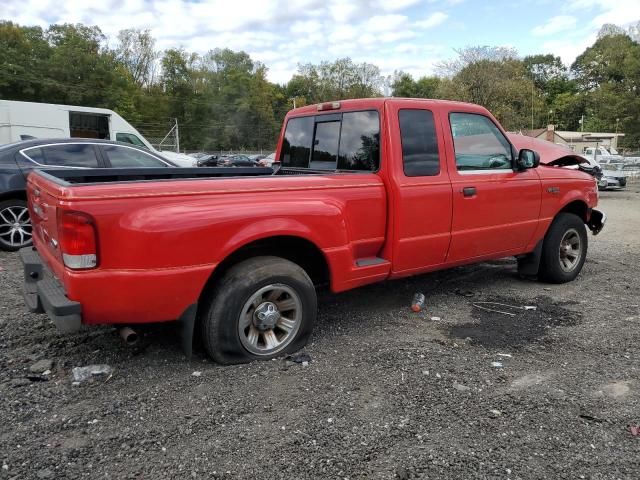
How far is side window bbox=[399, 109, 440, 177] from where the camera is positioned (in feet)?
14.1

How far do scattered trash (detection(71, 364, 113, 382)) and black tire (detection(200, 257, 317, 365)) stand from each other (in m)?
0.69

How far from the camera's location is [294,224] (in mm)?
3564

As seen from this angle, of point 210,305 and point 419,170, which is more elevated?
point 419,170

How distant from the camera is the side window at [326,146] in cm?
463

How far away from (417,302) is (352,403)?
80.4 inches

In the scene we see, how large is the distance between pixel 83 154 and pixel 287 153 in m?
3.94

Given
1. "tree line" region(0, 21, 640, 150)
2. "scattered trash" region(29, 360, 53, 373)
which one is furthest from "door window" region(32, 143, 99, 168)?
"tree line" region(0, 21, 640, 150)

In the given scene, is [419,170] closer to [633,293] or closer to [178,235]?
[178,235]

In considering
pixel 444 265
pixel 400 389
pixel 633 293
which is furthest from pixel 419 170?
pixel 633 293

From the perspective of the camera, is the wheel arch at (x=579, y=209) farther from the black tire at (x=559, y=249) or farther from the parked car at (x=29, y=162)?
the parked car at (x=29, y=162)

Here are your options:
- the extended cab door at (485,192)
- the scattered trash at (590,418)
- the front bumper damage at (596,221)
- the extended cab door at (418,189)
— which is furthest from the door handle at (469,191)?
the front bumper damage at (596,221)

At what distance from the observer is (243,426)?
287cm

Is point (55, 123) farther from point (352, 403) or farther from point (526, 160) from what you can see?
point (352, 403)

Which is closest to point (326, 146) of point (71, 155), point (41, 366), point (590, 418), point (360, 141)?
point (360, 141)
